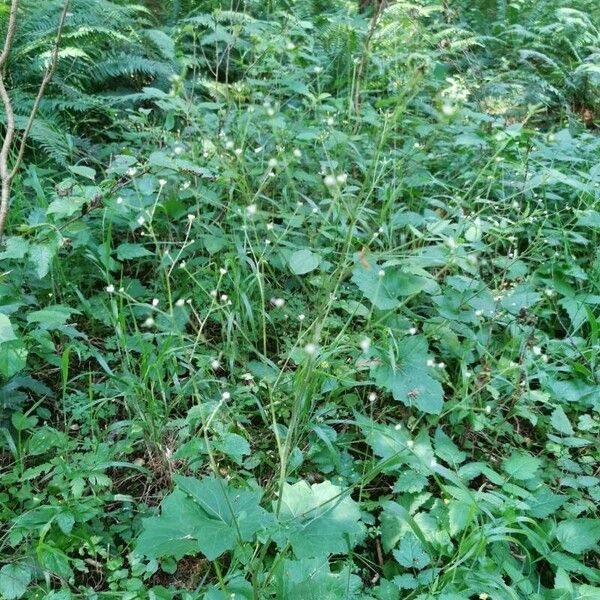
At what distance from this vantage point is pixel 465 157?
310 cm

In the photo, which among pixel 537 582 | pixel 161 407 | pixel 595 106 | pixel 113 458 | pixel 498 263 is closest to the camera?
pixel 537 582

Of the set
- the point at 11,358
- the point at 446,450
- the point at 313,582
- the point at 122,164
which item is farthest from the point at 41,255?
the point at 446,450

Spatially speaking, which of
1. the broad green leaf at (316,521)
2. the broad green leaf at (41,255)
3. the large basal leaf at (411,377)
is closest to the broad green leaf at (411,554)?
the broad green leaf at (316,521)

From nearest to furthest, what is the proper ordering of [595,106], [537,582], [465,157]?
[537,582] < [465,157] < [595,106]

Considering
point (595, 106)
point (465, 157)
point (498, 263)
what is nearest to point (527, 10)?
point (595, 106)

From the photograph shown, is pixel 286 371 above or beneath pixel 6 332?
beneath

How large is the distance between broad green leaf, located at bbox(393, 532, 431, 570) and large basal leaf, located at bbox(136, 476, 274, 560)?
0.48m

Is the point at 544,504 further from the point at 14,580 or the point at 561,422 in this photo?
the point at 14,580

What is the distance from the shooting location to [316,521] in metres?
1.29

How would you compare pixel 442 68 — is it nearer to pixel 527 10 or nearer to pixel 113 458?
pixel 527 10

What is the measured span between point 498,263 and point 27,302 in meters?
1.76

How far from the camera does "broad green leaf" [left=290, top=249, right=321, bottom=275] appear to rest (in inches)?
80.5

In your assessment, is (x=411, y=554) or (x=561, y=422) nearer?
(x=411, y=554)

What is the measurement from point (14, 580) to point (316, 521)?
0.77m
